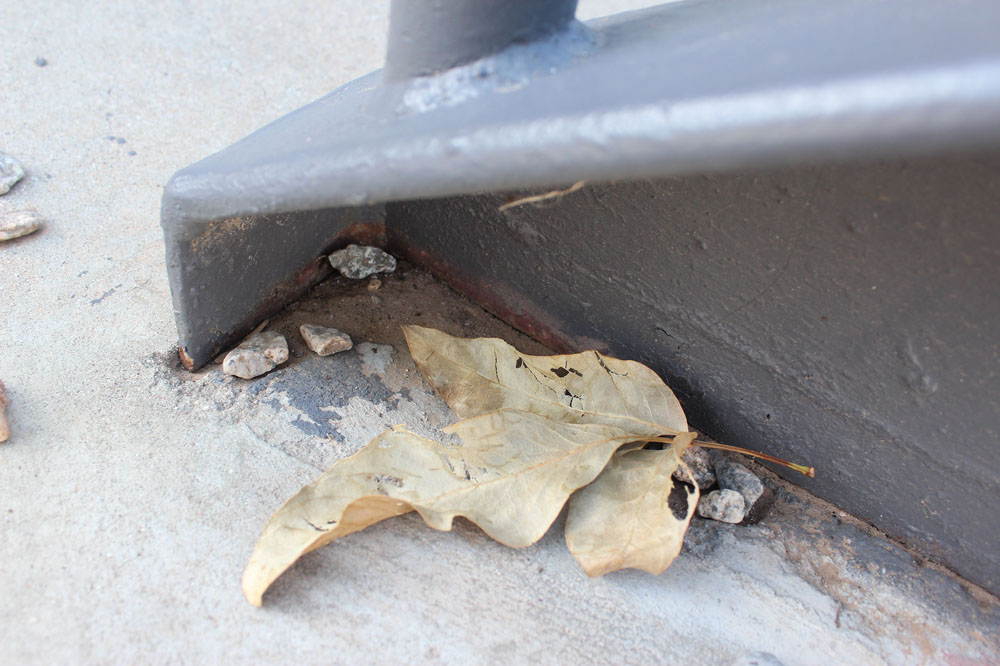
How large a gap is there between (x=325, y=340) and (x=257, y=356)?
102 millimetres

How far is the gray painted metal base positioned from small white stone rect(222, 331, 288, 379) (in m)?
0.04

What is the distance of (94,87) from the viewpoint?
1640mm

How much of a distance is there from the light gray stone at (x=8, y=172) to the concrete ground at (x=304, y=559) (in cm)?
2

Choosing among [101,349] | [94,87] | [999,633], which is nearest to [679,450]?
[999,633]

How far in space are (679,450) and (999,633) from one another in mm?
453

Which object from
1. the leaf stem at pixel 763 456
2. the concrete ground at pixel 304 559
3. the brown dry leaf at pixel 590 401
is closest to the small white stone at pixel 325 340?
the concrete ground at pixel 304 559

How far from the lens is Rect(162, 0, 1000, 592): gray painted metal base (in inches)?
20.9

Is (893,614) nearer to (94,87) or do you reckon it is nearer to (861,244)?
(861,244)

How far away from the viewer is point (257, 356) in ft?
3.56

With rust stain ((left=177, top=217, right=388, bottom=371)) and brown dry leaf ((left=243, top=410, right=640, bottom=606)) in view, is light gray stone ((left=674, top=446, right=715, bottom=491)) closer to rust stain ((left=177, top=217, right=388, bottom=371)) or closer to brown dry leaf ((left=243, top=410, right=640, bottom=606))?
brown dry leaf ((left=243, top=410, right=640, bottom=606))

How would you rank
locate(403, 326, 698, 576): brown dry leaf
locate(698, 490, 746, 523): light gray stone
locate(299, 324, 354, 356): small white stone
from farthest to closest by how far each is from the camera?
locate(299, 324, 354, 356): small white stone
locate(698, 490, 746, 523): light gray stone
locate(403, 326, 698, 576): brown dry leaf

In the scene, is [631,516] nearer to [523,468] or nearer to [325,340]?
[523,468]

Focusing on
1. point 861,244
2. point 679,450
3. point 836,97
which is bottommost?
point 679,450

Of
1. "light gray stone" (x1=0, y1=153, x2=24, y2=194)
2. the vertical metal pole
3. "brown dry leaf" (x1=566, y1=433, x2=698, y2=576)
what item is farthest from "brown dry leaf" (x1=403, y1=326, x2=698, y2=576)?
"light gray stone" (x1=0, y1=153, x2=24, y2=194)
